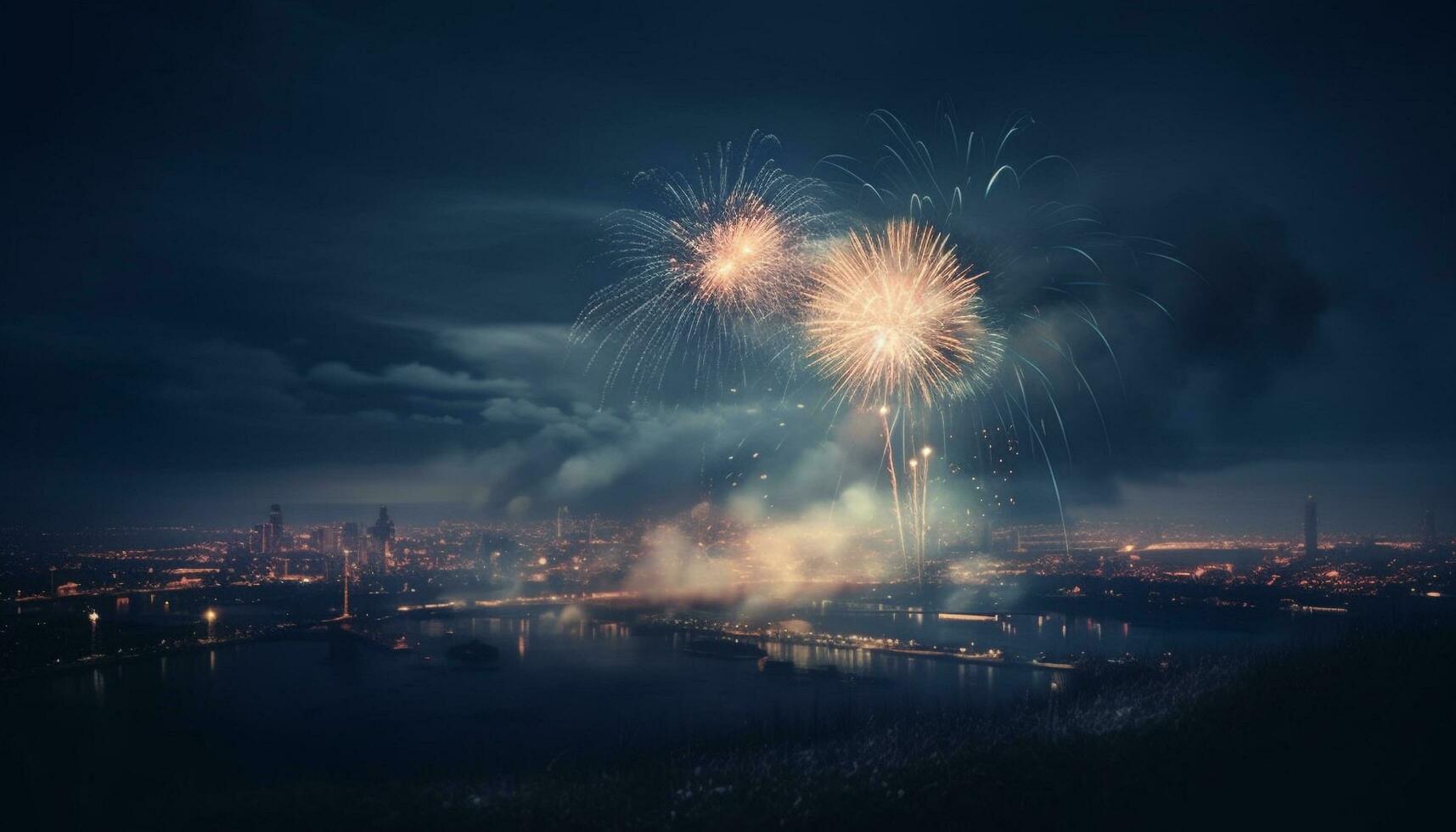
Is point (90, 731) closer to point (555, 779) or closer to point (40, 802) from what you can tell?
point (40, 802)

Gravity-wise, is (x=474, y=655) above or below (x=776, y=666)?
above

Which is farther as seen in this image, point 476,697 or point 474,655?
point 474,655

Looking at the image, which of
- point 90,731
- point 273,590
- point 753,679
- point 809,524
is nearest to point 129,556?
point 273,590

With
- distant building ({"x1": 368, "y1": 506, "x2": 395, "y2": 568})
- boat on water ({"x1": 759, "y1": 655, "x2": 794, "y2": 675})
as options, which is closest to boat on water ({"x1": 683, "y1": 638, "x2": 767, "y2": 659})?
boat on water ({"x1": 759, "y1": 655, "x2": 794, "y2": 675})

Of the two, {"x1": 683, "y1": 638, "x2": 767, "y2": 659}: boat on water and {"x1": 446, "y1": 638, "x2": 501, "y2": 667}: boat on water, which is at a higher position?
{"x1": 446, "y1": 638, "x2": 501, "y2": 667}: boat on water

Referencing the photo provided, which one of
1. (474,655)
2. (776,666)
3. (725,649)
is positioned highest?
(474,655)

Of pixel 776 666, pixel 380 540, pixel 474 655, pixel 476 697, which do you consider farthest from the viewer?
pixel 380 540

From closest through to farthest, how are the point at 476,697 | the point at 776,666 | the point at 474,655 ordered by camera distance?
the point at 476,697, the point at 776,666, the point at 474,655

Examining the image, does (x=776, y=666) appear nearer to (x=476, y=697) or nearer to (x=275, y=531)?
(x=476, y=697)

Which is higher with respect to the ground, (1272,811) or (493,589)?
(1272,811)

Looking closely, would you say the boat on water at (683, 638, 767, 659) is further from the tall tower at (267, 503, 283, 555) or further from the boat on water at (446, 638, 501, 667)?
the tall tower at (267, 503, 283, 555)

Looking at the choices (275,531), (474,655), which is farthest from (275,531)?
(474,655)
